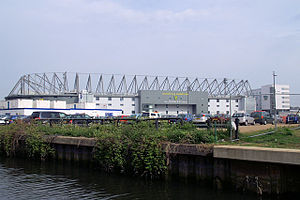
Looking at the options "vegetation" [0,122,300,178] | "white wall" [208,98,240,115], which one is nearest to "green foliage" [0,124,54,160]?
"vegetation" [0,122,300,178]

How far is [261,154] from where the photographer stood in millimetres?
10281

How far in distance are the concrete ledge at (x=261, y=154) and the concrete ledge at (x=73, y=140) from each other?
24.6 feet

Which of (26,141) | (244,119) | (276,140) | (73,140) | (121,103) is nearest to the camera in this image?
(276,140)

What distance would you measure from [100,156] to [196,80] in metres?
111

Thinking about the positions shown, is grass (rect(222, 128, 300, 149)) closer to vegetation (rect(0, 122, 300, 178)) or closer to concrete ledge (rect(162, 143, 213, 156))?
vegetation (rect(0, 122, 300, 178))

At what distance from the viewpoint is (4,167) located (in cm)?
1827

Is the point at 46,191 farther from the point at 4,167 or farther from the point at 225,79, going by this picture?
the point at 225,79

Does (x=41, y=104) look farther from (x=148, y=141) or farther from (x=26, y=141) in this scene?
(x=148, y=141)

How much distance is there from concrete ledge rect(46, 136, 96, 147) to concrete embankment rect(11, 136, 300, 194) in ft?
16.4

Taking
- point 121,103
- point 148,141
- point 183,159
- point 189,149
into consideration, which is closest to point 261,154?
point 189,149

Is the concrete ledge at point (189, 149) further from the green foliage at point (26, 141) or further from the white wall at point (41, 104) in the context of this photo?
the white wall at point (41, 104)

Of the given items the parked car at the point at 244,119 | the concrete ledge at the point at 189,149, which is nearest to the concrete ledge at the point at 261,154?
the concrete ledge at the point at 189,149

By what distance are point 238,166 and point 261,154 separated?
119 cm

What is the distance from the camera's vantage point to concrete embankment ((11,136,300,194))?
33.5 ft
